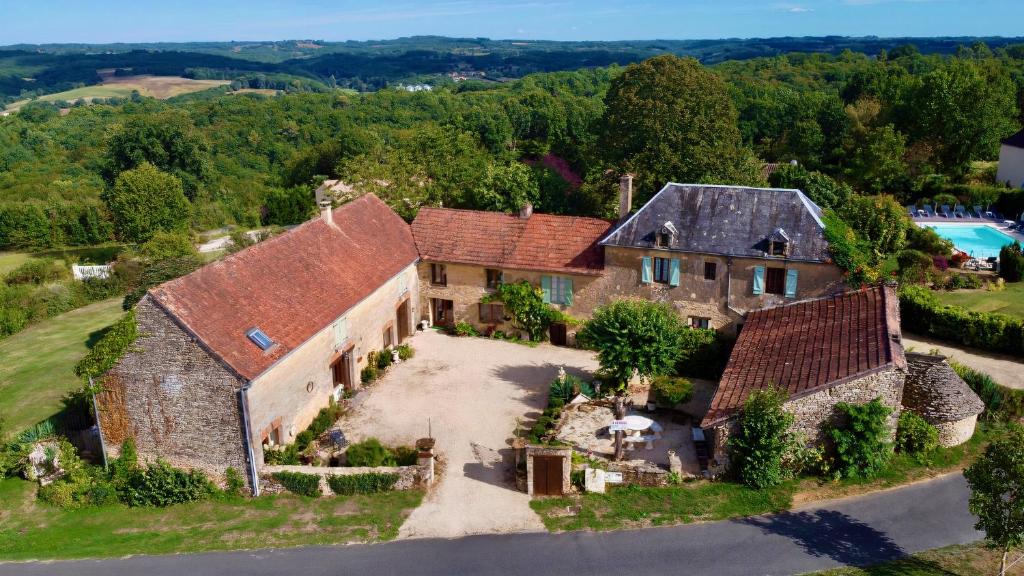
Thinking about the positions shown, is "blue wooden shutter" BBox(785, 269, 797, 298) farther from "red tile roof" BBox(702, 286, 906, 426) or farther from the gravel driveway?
the gravel driveway

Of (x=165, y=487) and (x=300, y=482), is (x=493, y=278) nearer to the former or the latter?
(x=300, y=482)

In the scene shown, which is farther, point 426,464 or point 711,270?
point 711,270

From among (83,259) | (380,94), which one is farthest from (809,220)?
(380,94)

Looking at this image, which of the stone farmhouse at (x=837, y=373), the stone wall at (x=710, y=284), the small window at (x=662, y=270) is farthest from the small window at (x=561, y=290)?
the stone farmhouse at (x=837, y=373)

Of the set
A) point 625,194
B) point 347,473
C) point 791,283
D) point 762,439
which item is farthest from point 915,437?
point 347,473

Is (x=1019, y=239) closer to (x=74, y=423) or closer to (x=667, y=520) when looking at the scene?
(x=667, y=520)

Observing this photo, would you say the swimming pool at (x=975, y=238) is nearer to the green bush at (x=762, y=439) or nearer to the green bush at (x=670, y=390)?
the green bush at (x=670, y=390)
